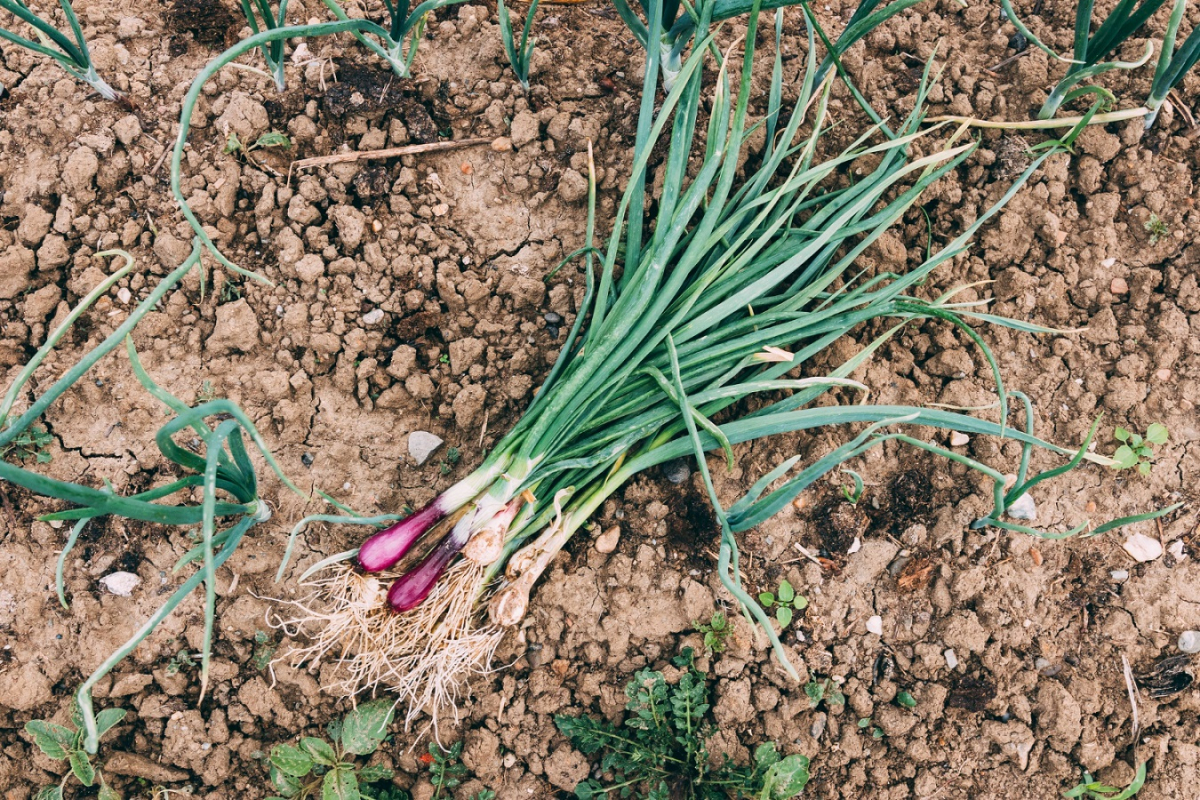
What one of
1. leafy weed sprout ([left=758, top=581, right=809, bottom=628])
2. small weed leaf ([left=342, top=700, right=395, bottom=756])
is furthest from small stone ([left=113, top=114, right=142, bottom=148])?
leafy weed sprout ([left=758, top=581, right=809, bottom=628])

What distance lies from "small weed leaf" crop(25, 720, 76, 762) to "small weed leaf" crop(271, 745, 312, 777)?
1.26 feet

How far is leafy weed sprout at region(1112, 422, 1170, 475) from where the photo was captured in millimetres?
1586

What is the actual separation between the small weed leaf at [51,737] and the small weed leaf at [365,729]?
1.68ft

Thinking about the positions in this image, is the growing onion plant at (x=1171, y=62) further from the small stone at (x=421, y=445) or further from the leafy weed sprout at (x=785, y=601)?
the small stone at (x=421, y=445)

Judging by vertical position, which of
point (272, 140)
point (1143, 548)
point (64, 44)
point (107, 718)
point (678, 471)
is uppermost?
point (64, 44)

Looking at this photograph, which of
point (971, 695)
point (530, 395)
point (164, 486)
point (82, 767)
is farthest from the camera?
point (530, 395)

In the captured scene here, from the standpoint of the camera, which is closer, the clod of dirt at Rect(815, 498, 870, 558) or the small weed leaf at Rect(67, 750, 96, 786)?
the small weed leaf at Rect(67, 750, 96, 786)

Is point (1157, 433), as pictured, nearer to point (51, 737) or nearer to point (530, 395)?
point (530, 395)

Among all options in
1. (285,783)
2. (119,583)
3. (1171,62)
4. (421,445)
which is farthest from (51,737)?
(1171,62)

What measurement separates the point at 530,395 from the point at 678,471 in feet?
1.18

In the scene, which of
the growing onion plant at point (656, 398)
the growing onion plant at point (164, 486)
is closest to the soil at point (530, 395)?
the growing onion plant at point (656, 398)

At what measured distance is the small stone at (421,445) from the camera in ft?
5.40

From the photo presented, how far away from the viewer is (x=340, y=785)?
1.50m

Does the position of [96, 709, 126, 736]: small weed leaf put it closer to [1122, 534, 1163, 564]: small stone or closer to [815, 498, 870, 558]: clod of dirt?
[815, 498, 870, 558]: clod of dirt
